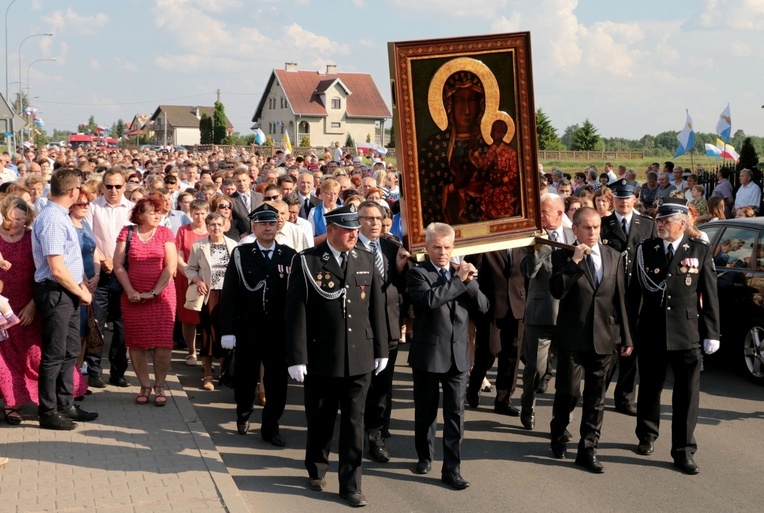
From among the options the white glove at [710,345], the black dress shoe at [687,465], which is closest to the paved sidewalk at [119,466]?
the black dress shoe at [687,465]

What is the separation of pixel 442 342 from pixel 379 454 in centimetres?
112

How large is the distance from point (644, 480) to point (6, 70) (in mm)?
39213

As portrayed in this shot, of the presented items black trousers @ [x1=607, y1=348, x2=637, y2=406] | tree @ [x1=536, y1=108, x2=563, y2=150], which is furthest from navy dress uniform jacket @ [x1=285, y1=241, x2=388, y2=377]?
tree @ [x1=536, y1=108, x2=563, y2=150]

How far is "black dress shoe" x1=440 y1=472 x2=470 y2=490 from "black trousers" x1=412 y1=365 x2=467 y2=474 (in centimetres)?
3

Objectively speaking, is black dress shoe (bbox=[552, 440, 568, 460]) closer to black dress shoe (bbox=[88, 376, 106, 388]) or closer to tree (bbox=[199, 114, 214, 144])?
black dress shoe (bbox=[88, 376, 106, 388])

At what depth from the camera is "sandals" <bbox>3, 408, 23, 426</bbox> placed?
24.1 ft

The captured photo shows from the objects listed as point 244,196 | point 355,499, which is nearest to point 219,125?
point 244,196

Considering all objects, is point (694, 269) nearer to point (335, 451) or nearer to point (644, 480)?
point (644, 480)

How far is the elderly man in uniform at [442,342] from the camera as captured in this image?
624 cm

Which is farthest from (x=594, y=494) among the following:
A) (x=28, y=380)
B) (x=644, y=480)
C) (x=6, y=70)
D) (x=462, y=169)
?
(x=6, y=70)

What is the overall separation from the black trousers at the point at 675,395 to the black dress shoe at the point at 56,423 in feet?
15.3

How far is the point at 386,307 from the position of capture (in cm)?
665

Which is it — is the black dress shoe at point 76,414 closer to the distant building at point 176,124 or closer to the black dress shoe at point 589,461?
the black dress shoe at point 589,461

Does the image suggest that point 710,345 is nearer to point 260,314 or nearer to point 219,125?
point 260,314
